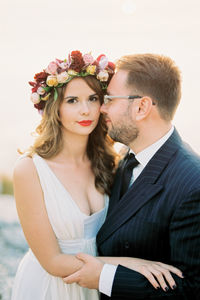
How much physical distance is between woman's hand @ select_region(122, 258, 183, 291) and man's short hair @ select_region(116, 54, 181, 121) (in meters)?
1.26

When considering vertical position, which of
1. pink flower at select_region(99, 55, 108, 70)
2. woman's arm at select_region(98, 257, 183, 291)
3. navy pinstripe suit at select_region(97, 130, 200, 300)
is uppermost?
pink flower at select_region(99, 55, 108, 70)

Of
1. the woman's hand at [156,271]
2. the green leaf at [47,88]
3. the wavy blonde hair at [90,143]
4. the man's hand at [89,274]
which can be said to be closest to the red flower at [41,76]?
the green leaf at [47,88]

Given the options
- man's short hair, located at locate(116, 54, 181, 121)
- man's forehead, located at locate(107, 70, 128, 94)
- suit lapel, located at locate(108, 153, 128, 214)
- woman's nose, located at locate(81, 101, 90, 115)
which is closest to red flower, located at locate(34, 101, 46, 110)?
woman's nose, located at locate(81, 101, 90, 115)

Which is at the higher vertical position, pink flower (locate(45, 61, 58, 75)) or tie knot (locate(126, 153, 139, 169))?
pink flower (locate(45, 61, 58, 75))

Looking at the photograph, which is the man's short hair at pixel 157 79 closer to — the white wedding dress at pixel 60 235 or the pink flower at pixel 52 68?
the pink flower at pixel 52 68

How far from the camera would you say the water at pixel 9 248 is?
17.2ft

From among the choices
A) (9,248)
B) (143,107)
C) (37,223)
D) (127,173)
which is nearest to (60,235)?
(37,223)

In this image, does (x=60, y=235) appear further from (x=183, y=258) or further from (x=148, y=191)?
(x=183, y=258)

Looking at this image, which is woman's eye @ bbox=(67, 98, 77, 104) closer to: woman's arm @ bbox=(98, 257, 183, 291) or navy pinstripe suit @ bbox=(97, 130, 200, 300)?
navy pinstripe suit @ bbox=(97, 130, 200, 300)

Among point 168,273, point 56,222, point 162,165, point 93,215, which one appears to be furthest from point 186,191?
point 56,222

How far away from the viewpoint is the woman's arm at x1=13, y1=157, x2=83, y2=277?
9.65 feet

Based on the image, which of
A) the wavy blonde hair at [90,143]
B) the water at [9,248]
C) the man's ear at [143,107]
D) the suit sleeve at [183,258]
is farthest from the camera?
the water at [9,248]

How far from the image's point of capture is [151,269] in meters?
2.58

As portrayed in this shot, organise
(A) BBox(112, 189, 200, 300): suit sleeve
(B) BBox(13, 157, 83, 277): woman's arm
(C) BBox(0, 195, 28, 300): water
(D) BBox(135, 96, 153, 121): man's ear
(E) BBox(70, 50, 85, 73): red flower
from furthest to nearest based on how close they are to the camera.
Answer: (C) BBox(0, 195, 28, 300): water
(E) BBox(70, 50, 85, 73): red flower
(D) BBox(135, 96, 153, 121): man's ear
(B) BBox(13, 157, 83, 277): woman's arm
(A) BBox(112, 189, 200, 300): suit sleeve
